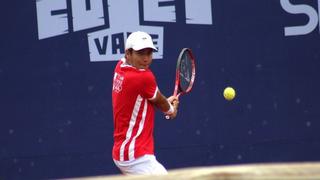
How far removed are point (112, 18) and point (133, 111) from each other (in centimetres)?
187

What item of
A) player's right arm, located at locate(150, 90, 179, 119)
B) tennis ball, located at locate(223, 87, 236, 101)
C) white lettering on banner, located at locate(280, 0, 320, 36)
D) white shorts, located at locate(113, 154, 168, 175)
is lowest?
white shorts, located at locate(113, 154, 168, 175)

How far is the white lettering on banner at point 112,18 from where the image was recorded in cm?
753

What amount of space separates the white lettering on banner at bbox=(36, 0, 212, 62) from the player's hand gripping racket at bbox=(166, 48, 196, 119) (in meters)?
0.87

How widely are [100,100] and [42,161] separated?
78 centimetres

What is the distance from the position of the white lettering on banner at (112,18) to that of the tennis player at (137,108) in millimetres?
1603

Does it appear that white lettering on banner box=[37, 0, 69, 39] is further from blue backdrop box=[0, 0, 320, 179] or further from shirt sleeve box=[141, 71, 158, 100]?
shirt sleeve box=[141, 71, 158, 100]

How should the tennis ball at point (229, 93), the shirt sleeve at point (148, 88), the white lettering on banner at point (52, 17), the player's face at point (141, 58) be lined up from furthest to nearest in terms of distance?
→ the white lettering on banner at point (52, 17)
the tennis ball at point (229, 93)
the player's face at point (141, 58)
the shirt sleeve at point (148, 88)

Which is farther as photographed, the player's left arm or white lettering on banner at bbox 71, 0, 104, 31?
white lettering on banner at bbox 71, 0, 104, 31

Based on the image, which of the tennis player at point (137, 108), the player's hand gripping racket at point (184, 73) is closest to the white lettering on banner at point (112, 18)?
the player's hand gripping racket at point (184, 73)

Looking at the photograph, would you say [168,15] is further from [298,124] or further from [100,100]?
[298,124]

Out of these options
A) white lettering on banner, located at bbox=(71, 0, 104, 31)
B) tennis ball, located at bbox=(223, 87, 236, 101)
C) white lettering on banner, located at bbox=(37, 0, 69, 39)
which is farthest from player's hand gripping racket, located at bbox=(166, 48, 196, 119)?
white lettering on banner, located at bbox=(37, 0, 69, 39)

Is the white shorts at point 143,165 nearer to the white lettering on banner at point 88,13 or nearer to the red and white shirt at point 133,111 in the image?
the red and white shirt at point 133,111

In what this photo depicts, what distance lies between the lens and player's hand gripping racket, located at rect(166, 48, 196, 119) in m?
6.36

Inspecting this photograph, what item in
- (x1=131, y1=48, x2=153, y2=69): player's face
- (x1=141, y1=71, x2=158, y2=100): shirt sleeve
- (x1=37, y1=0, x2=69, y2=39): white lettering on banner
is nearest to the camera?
(x1=141, y1=71, x2=158, y2=100): shirt sleeve
